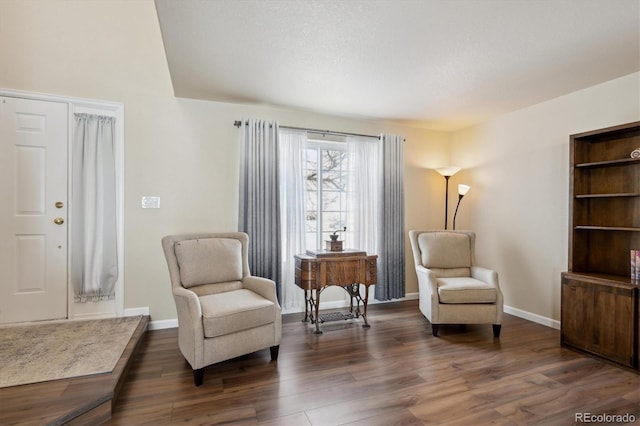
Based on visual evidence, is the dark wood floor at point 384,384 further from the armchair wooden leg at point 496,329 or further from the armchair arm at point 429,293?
the armchair arm at point 429,293

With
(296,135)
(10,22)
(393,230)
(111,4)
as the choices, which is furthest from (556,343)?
(10,22)

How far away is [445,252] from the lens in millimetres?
3496

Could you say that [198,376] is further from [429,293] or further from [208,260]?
[429,293]

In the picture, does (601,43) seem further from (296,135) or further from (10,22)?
(10,22)

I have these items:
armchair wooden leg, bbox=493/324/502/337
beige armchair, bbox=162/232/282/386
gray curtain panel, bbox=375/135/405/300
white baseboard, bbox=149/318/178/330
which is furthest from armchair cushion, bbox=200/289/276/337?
armchair wooden leg, bbox=493/324/502/337

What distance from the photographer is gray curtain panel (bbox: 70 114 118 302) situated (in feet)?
9.70

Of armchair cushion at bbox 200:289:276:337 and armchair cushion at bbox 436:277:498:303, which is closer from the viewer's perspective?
armchair cushion at bbox 200:289:276:337

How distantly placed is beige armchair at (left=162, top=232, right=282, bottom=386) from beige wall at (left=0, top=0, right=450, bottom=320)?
0.58 m

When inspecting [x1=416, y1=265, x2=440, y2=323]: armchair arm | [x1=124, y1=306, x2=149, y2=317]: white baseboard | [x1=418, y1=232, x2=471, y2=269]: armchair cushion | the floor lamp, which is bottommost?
[x1=124, y1=306, x2=149, y2=317]: white baseboard

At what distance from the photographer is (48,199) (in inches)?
114

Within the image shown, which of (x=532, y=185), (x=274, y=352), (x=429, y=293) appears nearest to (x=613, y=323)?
(x=429, y=293)

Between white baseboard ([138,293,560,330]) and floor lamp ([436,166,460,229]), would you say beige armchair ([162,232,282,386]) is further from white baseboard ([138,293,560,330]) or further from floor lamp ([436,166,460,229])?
floor lamp ([436,166,460,229])

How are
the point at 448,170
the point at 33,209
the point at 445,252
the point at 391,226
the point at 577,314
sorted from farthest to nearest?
the point at 448,170 < the point at 391,226 < the point at 445,252 < the point at 33,209 < the point at 577,314

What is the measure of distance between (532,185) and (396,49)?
2285mm
